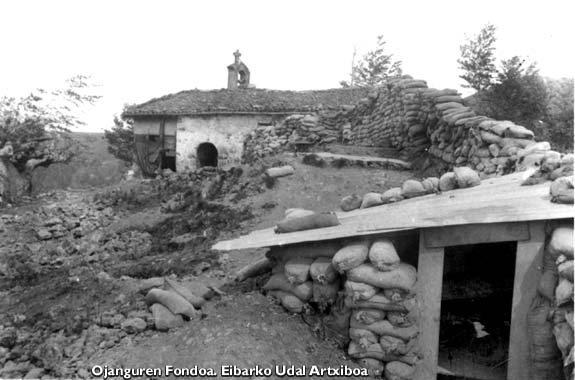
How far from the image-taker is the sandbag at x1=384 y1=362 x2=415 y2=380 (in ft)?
11.7

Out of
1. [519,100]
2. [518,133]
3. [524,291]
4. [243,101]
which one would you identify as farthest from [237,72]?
[524,291]

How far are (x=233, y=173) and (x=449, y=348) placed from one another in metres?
7.26

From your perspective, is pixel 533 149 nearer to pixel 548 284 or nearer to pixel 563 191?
pixel 563 191

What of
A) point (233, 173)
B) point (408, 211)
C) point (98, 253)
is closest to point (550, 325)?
point (408, 211)

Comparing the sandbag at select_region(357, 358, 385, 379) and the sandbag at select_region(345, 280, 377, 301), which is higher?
the sandbag at select_region(345, 280, 377, 301)

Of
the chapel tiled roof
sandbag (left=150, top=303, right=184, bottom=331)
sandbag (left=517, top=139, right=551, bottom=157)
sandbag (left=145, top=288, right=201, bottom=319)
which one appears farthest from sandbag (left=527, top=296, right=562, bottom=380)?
the chapel tiled roof

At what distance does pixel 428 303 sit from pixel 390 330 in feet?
1.33

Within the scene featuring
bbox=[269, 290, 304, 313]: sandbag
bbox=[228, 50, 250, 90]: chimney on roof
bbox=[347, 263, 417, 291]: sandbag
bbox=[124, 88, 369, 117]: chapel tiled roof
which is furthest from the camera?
bbox=[228, 50, 250, 90]: chimney on roof

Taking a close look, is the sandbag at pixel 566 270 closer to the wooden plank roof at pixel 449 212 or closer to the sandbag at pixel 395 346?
the wooden plank roof at pixel 449 212

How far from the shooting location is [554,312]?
2998 mm

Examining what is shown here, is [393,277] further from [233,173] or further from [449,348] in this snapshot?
[233,173]

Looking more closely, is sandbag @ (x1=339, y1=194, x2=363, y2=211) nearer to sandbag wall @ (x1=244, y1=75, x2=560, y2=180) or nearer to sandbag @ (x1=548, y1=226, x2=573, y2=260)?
sandbag wall @ (x1=244, y1=75, x2=560, y2=180)

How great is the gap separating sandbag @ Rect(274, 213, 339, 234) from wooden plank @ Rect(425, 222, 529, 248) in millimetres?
1032

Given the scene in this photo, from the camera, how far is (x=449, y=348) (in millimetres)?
4480
